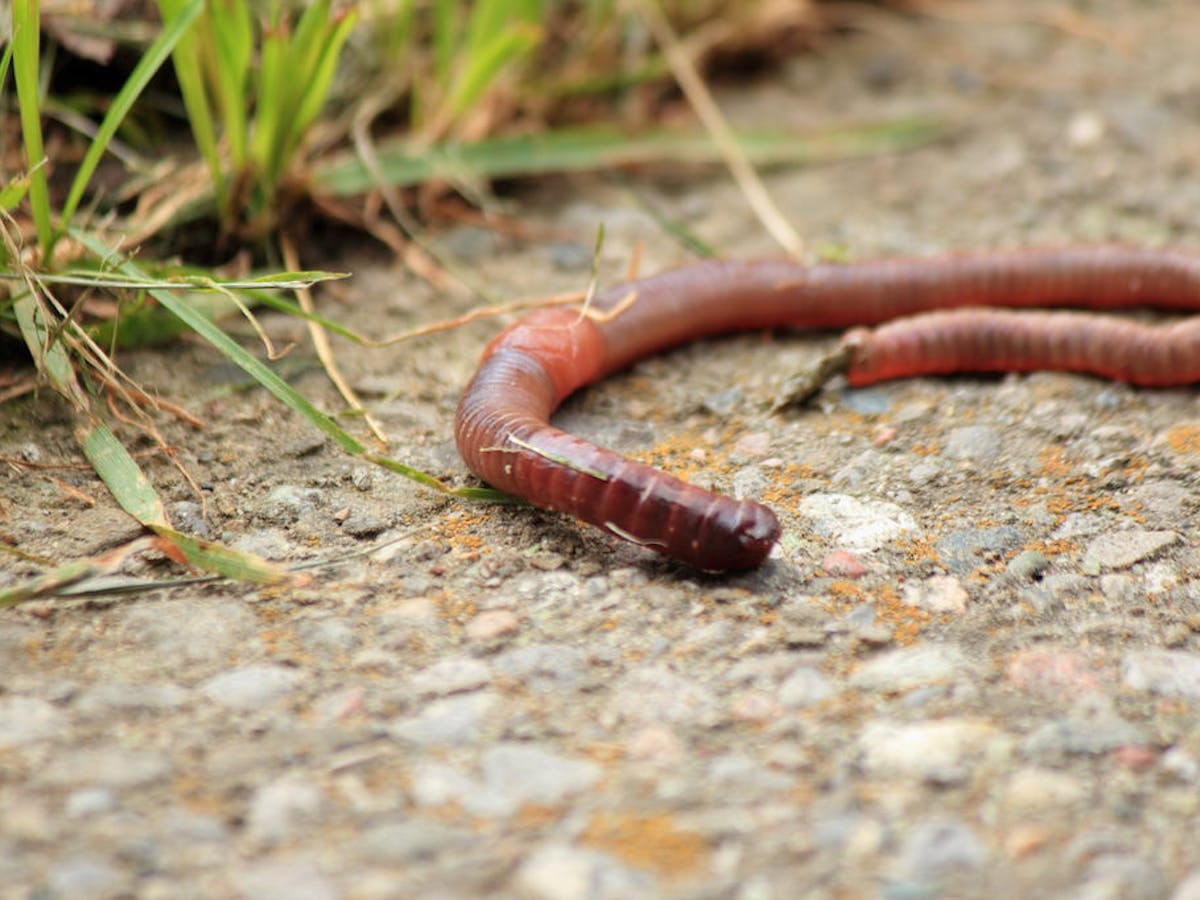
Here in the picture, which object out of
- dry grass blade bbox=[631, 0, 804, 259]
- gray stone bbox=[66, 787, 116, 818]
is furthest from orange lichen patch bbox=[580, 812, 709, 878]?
dry grass blade bbox=[631, 0, 804, 259]

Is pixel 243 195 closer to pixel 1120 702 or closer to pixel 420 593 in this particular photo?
pixel 420 593

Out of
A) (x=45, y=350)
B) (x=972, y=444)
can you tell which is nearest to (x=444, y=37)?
(x=45, y=350)

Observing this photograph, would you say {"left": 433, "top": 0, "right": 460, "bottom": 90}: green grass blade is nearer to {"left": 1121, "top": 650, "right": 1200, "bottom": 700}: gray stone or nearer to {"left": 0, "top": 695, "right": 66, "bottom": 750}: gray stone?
{"left": 0, "top": 695, "right": 66, "bottom": 750}: gray stone

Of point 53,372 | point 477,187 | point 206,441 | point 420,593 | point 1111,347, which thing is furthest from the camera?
point 477,187

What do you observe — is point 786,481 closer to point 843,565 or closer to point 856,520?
point 856,520

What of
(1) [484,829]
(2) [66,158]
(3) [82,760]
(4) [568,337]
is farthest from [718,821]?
(2) [66,158]

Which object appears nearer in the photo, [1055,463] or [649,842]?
[649,842]

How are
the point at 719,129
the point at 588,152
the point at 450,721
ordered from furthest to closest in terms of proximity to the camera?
the point at 719,129
the point at 588,152
the point at 450,721
